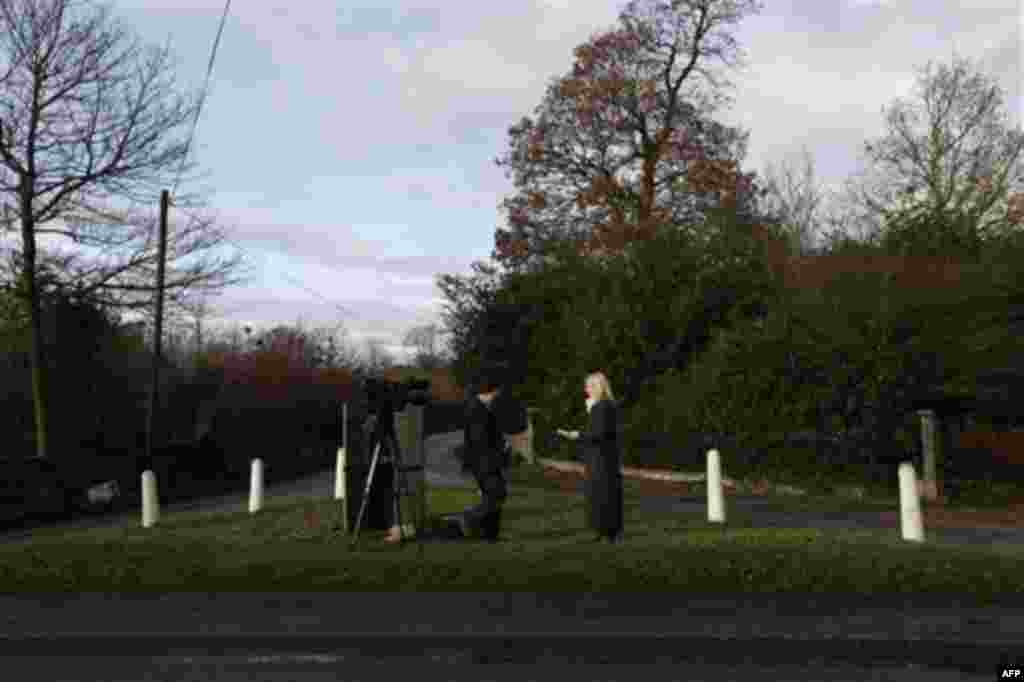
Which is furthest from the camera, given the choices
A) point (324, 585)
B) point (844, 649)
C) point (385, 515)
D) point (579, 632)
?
point (385, 515)

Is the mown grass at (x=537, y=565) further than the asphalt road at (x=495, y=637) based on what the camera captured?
Yes

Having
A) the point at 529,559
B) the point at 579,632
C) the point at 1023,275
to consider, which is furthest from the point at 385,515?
the point at 1023,275

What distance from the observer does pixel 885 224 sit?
83.8 feet

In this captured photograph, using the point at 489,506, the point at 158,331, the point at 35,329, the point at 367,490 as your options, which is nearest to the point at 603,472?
the point at 489,506

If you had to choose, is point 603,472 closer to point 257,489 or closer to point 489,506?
point 489,506

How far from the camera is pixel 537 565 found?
10531 mm

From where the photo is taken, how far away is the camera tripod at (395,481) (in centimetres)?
1202

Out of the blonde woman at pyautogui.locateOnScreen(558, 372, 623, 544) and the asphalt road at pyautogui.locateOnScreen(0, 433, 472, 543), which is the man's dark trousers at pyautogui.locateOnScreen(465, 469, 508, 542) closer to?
the blonde woman at pyautogui.locateOnScreen(558, 372, 623, 544)

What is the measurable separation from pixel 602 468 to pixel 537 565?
1.95m

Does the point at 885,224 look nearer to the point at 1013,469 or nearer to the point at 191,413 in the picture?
the point at 1013,469

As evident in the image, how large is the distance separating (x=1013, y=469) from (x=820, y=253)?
5.62m

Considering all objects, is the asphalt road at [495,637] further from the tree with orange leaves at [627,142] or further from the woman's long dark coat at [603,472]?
the tree with orange leaves at [627,142]

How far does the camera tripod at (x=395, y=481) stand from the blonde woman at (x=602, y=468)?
1852 millimetres

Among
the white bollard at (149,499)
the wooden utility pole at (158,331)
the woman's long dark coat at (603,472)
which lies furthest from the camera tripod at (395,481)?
the wooden utility pole at (158,331)
